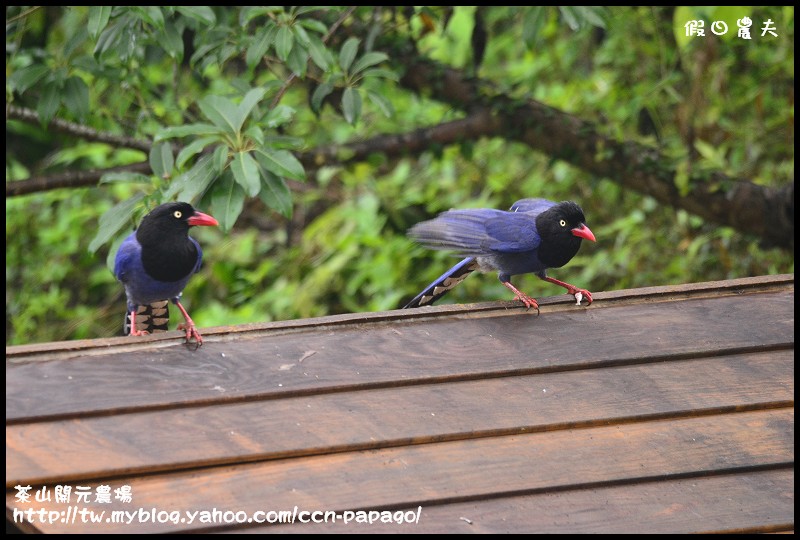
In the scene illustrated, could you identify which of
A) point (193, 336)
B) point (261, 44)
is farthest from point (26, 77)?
point (193, 336)

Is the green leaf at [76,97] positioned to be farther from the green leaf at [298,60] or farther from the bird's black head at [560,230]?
the bird's black head at [560,230]

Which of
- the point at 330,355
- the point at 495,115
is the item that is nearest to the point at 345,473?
the point at 330,355

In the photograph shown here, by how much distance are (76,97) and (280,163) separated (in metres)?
1.33

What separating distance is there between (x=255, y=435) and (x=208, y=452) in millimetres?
149

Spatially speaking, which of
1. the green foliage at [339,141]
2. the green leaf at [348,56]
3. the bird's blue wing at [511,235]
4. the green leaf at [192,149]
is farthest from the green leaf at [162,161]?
the bird's blue wing at [511,235]

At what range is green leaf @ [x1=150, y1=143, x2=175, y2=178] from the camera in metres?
4.25

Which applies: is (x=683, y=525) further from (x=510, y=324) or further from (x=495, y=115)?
(x=495, y=115)

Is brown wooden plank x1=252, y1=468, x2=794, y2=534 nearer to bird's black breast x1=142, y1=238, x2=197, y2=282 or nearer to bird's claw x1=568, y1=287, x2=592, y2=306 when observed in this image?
bird's claw x1=568, y1=287, x2=592, y2=306

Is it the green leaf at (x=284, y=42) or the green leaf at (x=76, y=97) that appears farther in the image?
the green leaf at (x=76, y=97)

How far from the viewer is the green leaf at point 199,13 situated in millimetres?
4359

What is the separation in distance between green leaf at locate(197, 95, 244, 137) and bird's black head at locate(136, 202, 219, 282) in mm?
375

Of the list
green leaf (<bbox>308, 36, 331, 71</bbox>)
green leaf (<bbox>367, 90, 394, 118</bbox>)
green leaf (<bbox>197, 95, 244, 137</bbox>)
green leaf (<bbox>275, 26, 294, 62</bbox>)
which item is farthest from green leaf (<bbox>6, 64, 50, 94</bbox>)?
green leaf (<bbox>367, 90, 394, 118</bbox>)

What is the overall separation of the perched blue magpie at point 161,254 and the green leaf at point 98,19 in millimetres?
898

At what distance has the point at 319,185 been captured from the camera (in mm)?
8359
